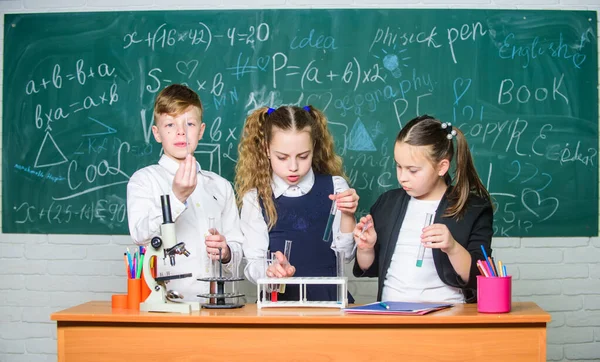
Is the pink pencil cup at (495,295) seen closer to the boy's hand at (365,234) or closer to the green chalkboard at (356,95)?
the boy's hand at (365,234)

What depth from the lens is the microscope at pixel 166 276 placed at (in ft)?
6.86

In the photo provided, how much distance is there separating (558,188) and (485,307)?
1.93 meters

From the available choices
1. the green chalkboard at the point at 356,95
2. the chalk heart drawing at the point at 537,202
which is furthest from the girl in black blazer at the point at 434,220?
the chalk heart drawing at the point at 537,202

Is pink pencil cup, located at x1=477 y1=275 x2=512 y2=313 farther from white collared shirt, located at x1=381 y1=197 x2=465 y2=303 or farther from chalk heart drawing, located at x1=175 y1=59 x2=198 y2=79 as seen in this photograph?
chalk heart drawing, located at x1=175 y1=59 x2=198 y2=79

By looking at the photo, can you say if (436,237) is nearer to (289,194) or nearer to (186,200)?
(289,194)

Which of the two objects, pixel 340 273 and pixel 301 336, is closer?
pixel 301 336

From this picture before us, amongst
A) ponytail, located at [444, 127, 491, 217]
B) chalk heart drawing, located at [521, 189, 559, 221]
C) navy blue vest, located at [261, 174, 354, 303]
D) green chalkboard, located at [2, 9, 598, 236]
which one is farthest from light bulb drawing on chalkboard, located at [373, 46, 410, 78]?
ponytail, located at [444, 127, 491, 217]

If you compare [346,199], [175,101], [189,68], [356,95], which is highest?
[189,68]

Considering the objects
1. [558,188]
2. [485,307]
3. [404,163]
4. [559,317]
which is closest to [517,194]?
[558,188]

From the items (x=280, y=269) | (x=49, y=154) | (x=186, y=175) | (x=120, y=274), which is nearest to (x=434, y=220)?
(x=280, y=269)

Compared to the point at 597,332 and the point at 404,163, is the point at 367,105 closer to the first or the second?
the point at 404,163

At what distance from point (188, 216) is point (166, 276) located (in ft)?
1.93

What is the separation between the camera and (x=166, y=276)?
214cm

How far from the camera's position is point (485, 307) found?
2.05 metres
